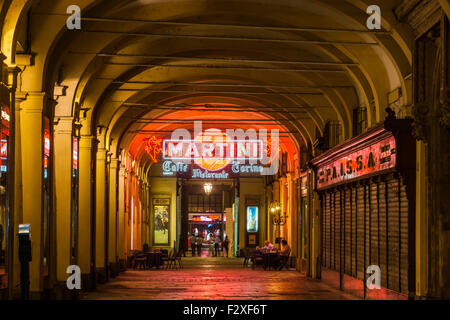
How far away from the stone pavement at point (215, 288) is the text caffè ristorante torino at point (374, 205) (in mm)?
1005

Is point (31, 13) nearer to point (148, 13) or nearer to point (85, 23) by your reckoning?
point (85, 23)

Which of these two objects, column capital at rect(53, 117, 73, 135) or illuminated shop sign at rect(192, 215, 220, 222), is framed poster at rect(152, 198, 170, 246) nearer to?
illuminated shop sign at rect(192, 215, 220, 222)

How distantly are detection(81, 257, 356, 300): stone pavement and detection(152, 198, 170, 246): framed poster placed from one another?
58.4 feet

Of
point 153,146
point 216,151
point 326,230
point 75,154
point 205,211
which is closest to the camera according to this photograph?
point 75,154

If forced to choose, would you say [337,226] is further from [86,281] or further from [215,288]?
[86,281]

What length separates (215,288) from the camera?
20.1 m

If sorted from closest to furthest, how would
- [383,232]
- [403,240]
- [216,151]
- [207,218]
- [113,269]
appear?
1. [403,240]
2. [383,232]
3. [113,269]
4. [216,151]
5. [207,218]

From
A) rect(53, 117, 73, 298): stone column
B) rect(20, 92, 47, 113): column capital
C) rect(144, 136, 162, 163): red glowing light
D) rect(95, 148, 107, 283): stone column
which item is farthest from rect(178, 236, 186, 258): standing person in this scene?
rect(20, 92, 47, 113): column capital

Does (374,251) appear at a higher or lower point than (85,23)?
lower

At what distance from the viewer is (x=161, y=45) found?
1875cm

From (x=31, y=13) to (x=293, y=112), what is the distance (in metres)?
A: 12.6

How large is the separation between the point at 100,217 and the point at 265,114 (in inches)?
381

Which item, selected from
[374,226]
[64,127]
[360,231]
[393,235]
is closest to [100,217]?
[64,127]
